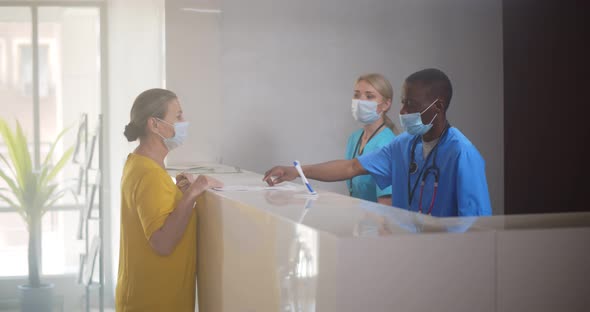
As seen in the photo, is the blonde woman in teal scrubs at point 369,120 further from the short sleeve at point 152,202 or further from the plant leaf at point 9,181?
the plant leaf at point 9,181

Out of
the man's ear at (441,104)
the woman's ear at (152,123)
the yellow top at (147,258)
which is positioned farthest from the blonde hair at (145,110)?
the man's ear at (441,104)

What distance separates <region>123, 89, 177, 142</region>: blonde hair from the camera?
2391 mm

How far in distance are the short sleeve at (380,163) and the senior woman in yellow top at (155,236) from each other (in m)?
0.88

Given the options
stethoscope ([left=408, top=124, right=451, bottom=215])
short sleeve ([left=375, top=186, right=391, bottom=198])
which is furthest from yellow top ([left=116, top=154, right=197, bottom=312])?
short sleeve ([left=375, top=186, right=391, bottom=198])

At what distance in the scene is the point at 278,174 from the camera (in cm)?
251

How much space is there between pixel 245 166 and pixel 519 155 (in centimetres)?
193

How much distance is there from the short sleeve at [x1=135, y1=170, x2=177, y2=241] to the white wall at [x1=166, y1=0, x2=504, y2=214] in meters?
2.03

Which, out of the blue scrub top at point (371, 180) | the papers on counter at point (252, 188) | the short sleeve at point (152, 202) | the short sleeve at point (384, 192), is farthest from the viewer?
the blue scrub top at point (371, 180)

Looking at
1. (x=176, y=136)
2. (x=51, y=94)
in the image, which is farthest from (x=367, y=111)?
(x=51, y=94)

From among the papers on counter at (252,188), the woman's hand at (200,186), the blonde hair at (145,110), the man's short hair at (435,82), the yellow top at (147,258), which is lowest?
the yellow top at (147,258)

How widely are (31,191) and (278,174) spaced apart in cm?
251

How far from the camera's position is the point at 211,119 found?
13.9 feet

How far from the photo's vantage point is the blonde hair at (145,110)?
2391 millimetres

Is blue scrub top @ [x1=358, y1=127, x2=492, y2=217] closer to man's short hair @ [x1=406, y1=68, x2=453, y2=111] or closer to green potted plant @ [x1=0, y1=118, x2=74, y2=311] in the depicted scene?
man's short hair @ [x1=406, y1=68, x2=453, y2=111]
